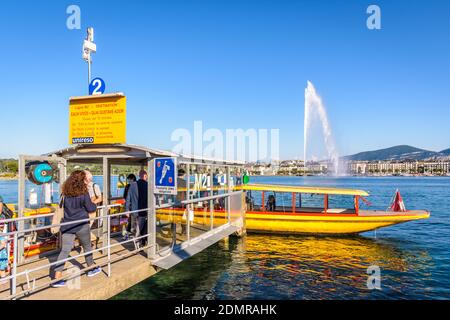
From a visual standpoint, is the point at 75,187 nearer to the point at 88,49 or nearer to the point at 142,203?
the point at 142,203

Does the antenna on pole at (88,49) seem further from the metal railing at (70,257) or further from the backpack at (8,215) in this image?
the metal railing at (70,257)

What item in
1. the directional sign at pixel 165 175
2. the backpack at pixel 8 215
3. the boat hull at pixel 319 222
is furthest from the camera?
the boat hull at pixel 319 222

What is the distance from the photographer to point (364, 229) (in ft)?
64.4

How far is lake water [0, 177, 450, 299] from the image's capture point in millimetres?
10375

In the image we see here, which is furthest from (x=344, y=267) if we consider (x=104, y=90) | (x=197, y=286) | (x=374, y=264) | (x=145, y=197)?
(x=104, y=90)

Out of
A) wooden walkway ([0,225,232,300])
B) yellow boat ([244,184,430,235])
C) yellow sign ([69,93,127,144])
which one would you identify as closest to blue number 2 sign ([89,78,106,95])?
yellow sign ([69,93,127,144])

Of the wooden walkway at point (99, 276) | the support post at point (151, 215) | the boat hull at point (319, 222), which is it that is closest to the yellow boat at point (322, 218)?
the boat hull at point (319, 222)

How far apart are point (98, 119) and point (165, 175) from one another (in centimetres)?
268

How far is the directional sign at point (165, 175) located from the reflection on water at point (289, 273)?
11.4 feet

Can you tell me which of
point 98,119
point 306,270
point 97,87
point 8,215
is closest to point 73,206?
point 98,119

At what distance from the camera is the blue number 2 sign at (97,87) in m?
9.43
